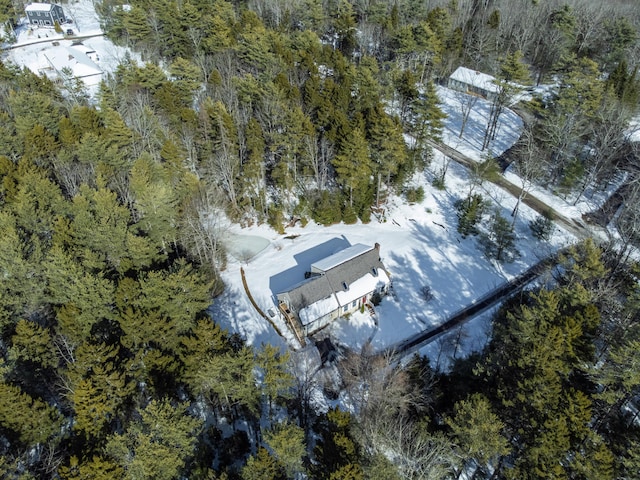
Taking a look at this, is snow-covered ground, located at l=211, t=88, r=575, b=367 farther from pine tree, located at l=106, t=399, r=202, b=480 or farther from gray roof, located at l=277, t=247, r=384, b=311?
pine tree, located at l=106, t=399, r=202, b=480

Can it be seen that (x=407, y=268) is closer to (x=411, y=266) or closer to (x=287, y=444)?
(x=411, y=266)

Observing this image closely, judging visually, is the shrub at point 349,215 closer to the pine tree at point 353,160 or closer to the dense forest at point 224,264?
the dense forest at point 224,264

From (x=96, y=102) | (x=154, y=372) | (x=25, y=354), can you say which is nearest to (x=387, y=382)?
(x=154, y=372)

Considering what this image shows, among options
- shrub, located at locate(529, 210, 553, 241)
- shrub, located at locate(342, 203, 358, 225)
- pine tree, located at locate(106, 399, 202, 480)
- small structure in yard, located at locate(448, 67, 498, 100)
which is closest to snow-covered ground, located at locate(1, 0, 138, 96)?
shrub, located at locate(342, 203, 358, 225)

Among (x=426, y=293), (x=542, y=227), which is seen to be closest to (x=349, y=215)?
(x=426, y=293)

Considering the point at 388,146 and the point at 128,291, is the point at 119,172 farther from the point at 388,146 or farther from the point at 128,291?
the point at 388,146

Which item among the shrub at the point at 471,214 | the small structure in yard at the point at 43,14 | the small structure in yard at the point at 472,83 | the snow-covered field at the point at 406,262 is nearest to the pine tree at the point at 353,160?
the snow-covered field at the point at 406,262
